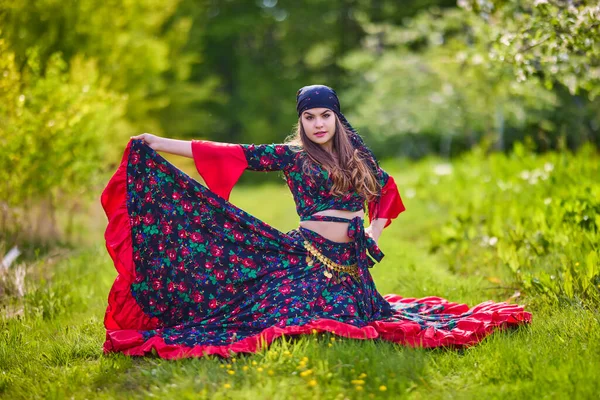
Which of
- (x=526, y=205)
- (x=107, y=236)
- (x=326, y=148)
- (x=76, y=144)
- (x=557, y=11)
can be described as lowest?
(x=526, y=205)

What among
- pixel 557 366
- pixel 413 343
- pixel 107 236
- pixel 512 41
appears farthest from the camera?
pixel 512 41

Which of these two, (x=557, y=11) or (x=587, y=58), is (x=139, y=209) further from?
(x=587, y=58)

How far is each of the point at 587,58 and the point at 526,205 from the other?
177 cm

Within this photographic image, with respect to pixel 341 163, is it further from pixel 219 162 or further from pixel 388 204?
pixel 219 162

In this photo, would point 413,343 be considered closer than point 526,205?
Yes

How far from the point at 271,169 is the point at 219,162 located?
338mm

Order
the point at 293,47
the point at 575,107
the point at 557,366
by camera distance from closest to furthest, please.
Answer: the point at 557,366 → the point at 575,107 → the point at 293,47

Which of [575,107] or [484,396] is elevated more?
[575,107]

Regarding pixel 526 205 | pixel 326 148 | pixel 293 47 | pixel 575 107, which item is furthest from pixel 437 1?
pixel 326 148

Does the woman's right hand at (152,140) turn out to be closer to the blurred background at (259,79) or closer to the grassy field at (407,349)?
the grassy field at (407,349)

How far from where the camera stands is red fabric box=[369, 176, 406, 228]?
4.41 m

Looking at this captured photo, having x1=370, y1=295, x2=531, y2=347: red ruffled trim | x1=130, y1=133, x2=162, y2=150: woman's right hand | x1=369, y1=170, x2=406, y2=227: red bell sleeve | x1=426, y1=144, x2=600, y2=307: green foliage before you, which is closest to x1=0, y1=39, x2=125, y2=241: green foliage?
x1=130, y1=133, x2=162, y2=150: woman's right hand

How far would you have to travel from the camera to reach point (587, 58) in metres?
6.09

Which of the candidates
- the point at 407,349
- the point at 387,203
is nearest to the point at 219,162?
the point at 387,203
